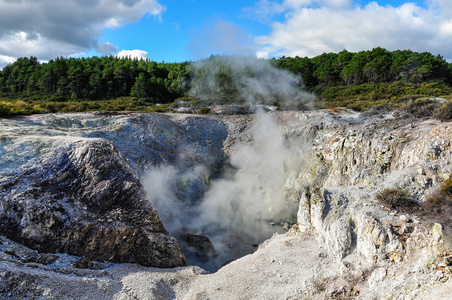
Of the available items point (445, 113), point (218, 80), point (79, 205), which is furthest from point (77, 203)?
point (218, 80)

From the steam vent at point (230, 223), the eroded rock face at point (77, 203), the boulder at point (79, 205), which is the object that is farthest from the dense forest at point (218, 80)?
the boulder at point (79, 205)

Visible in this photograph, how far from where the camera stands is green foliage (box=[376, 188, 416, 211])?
10.9 meters

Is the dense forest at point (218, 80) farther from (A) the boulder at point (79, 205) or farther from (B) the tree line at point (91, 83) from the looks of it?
(A) the boulder at point (79, 205)

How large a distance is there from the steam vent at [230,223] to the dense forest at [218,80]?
18.1 m

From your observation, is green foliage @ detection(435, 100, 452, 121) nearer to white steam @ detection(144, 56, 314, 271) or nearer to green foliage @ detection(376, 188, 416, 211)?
green foliage @ detection(376, 188, 416, 211)

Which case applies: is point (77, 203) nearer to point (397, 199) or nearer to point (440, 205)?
point (397, 199)

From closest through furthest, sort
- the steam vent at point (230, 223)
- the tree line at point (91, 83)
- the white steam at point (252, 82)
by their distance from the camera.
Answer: the steam vent at point (230, 223) → the white steam at point (252, 82) → the tree line at point (91, 83)

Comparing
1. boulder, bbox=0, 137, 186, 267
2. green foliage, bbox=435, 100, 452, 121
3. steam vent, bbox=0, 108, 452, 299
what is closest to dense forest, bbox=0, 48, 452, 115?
steam vent, bbox=0, 108, 452, 299

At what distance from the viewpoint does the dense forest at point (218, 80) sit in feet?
124

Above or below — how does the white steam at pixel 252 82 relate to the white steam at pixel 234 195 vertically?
above

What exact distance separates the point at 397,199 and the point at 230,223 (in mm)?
10875

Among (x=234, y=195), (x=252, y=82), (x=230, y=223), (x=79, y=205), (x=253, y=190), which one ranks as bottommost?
(x=230, y=223)

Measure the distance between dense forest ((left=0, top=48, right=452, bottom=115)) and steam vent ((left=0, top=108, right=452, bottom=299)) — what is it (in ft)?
59.4

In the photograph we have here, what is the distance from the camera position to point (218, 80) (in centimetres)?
4488
